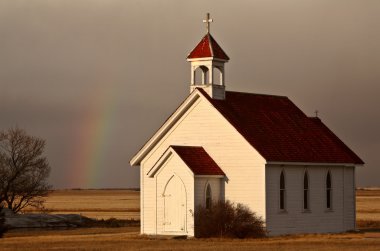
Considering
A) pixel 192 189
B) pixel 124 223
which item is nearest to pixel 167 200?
pixel 192 189

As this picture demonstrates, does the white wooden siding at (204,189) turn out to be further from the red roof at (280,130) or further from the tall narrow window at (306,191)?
the tall narrow window at (306,191)

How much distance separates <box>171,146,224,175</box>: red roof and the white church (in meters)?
0.06

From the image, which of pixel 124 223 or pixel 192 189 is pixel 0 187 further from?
pixel 192 189

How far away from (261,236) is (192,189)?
13.3 feet

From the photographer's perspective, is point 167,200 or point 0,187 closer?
point 167,200

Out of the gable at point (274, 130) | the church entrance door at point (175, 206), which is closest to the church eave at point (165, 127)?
the gable at point (274, 130)

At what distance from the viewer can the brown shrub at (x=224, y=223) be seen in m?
49.3

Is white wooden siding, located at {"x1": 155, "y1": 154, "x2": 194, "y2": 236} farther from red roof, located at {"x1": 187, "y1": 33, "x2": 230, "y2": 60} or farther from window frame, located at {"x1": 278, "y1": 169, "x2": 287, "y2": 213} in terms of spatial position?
red roof, located at {"x1": 187, "y1": 33, "x2": 230, "y2": 60}

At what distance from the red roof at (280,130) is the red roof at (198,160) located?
2142 millimetres

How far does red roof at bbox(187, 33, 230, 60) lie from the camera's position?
5293 cm

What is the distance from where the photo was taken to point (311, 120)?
2360 inches

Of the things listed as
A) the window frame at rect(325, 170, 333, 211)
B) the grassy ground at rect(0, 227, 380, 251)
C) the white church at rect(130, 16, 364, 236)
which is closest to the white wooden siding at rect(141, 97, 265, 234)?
the white church at rect(130, 16, 364, 236)

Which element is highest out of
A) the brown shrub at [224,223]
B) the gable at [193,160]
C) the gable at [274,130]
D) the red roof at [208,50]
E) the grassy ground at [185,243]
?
the red roof at [208,50]

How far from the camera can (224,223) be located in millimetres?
49469
